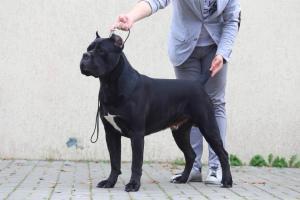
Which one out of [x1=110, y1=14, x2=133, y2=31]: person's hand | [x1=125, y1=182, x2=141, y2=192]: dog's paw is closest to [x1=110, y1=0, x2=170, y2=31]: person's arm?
[x1=110, y1=14, x2=133, y2=31]: person's hand

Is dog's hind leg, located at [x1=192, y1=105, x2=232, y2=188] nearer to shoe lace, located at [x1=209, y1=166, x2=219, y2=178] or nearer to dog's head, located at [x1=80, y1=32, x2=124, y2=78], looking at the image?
shoe lace, located at [x1=209, y1=166, x2=219, y2=178]

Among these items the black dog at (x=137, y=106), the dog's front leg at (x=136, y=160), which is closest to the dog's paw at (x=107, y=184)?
the black dog at (x=137, y=106)

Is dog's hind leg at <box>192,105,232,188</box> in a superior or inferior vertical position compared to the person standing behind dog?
inferior

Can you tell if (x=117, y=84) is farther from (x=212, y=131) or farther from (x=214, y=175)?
(x=214, y=175)

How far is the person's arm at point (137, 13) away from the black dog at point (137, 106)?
4.7 inches

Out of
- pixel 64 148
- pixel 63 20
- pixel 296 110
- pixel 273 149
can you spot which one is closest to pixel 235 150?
pixel 273 149

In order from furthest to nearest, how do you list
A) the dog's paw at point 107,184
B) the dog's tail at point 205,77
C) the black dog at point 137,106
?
the dog's tail at point 205,77 < the dog's paw at point 107,184 < the black dog at point 137,106

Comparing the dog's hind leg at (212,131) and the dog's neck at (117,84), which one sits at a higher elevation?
the dog's neck at (117,84)

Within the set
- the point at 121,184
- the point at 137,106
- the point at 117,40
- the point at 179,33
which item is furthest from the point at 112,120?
the point at 179,33

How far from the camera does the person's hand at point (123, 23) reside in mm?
4414

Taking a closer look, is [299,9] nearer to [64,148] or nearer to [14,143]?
[64,148]

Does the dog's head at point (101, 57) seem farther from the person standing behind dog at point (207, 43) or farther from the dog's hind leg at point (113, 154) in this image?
the person standing behind dog at point (207, 43)

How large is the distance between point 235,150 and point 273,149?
52 centimetres

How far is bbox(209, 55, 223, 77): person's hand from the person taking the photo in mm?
5027
